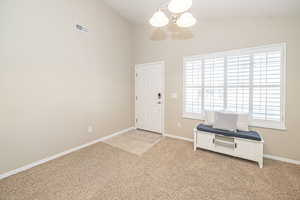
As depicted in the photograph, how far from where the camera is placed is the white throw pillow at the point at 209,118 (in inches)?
105

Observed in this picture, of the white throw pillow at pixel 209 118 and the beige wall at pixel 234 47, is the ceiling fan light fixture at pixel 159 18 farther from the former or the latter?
the white throw pillow at pixel 209 118

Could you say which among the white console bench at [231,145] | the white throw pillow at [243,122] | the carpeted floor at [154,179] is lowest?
the carpeted floor at [154,179]

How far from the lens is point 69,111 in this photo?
102 inches

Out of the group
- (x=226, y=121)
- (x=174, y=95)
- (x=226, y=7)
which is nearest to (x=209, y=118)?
(x=226, y=121)

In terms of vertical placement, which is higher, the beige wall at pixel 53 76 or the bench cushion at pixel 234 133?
the beige wall at pixel 53 76

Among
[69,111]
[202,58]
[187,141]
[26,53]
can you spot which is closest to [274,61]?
[202,58]

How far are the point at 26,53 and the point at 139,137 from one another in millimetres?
2798

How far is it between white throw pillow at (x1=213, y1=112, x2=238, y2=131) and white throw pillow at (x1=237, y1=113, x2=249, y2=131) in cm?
11

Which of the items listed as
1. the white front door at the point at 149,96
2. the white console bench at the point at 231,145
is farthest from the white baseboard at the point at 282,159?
the white front door at the point at 149,96

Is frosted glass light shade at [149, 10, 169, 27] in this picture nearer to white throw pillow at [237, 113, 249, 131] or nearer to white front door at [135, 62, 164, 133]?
white front door at [135, 62, 164, 133]

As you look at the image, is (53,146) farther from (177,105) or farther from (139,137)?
(177,105)

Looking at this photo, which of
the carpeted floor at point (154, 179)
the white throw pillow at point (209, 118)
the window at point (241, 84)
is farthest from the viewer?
the white throw pillow at point (209, 118)

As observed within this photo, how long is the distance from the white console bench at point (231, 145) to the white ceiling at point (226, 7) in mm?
2107

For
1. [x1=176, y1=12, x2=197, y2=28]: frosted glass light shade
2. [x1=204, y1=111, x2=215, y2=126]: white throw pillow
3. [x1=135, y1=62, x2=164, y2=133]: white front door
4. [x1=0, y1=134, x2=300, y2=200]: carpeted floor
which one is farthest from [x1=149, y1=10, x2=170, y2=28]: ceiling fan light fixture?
[x1=0, y1=134, x2=300, y2=200]: carpeted floor
